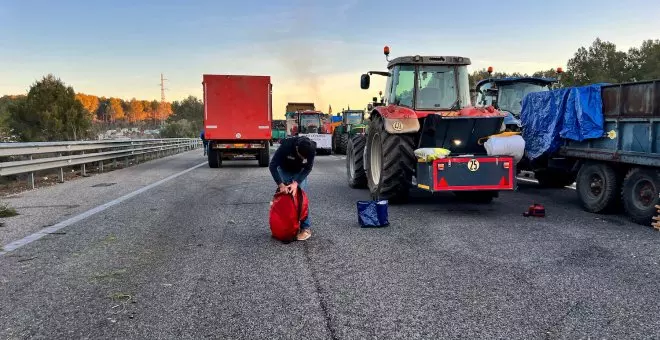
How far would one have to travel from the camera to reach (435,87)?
388 inches

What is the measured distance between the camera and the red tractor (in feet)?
26.0

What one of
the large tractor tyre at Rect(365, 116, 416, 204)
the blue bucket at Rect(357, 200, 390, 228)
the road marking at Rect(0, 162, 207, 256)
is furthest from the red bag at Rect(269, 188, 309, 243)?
the road marking at Rect(0, 162, 207, 256)

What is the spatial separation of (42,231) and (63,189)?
5.46 metres

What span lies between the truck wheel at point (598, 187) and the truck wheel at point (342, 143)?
21151 millimetres

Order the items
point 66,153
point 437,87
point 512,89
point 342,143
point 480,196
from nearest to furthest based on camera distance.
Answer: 1. point 480,196
2. point 437,87
3. point 512,89
4. point 66,153
5. point 342,143

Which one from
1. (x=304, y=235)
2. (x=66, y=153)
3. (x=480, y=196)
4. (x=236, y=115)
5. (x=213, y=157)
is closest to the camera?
(x=304, y=235)

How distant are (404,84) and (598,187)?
3873 millimetres

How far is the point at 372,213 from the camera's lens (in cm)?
701

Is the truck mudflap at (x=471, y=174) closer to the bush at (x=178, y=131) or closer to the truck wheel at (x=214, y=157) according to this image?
the truck wheel at (x=214, y=157)

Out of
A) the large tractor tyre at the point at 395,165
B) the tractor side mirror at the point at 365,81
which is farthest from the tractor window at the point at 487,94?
the large tractor tyre at the point at 395,165

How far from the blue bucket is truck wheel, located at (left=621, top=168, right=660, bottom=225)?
3632 millimetres

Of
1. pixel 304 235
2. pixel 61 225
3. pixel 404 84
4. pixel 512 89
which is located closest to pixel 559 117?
pixel 404 84

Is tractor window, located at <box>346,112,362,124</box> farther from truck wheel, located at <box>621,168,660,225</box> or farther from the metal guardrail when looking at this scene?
truck wheel, located at <box>621,168,660,225</box>

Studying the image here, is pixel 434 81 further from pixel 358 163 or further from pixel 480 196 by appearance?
pixel 358 163
